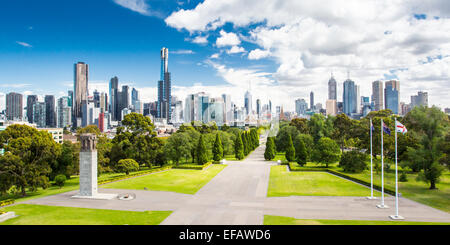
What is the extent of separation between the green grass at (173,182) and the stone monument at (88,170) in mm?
4223

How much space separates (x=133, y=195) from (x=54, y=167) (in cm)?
1772

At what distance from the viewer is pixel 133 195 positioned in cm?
2491

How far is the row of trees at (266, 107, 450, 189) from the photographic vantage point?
88.7 feet

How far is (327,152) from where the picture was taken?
136 feet

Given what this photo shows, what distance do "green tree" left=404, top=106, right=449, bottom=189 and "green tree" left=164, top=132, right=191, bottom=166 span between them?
105 ft

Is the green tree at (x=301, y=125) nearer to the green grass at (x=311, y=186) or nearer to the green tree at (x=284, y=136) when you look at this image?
the green tree at (x=284, y=136)

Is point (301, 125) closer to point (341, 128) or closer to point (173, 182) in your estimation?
point (341, 128)

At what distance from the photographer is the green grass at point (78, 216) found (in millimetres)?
18266

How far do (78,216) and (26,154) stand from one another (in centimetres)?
1252

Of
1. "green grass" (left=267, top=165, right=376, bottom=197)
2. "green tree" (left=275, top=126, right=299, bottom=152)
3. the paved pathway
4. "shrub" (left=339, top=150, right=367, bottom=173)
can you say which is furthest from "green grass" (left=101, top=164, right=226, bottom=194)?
"green tree" (left=275, top=126, right=299, bottom=152)

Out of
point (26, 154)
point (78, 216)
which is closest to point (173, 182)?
point (78, 216)

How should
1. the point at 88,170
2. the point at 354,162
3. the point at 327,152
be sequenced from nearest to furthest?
the point at 88,170 < the point at 354,162 < the point at 327,152

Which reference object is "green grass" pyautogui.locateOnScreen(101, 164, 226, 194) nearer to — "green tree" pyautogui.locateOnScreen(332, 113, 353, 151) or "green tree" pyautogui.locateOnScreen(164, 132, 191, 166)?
"green tree" pyautogui.locateOnScreen(164, 132, 191, 166)
